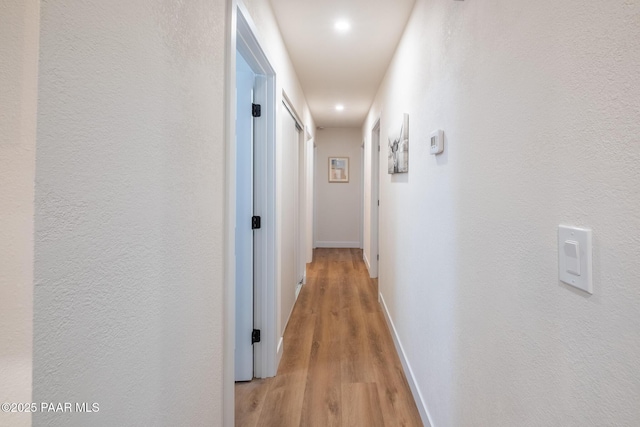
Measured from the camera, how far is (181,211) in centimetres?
89

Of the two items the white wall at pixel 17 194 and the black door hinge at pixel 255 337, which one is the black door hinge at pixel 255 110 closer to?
the black door hinge at pixel 255 337

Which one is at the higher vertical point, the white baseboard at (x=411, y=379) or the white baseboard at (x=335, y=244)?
the white baseboard at (x=335, y=244)

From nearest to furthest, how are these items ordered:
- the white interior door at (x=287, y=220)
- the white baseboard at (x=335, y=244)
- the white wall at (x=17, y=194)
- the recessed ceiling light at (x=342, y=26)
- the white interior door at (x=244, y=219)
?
the white wall at (x=17, y=194) < the white interior door at (x=244, y=219) < the recessed ceiling light at (x=342, y=26) < the white interior door at (x=287, y=220) < the white baseboard at (x=335, y=244)

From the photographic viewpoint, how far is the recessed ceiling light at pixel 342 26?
2.20 m

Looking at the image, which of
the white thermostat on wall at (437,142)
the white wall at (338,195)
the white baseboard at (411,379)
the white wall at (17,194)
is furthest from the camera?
the white wall at (338,195)

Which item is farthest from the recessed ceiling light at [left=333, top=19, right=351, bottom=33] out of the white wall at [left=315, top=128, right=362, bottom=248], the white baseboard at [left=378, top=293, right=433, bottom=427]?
the white wall at [left=315, top=128, right=362, bottom=248]

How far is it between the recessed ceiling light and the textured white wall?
139cm

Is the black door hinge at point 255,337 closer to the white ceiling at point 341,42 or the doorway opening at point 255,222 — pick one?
the doorway opening at point 255,222

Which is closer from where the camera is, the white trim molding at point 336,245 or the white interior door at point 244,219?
the white interior door at point 244,219

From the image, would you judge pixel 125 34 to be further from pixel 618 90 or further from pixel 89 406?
pixel 618 90

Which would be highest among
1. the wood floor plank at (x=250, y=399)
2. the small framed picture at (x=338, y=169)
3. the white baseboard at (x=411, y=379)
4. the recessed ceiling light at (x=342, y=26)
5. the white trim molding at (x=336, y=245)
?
the recessed ceiling light at (x=342, y=26)

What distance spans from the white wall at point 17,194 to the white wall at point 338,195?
6026mm

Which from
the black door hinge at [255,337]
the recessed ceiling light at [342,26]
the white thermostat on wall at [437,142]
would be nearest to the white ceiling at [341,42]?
the recessed ceiling light at [342,26]

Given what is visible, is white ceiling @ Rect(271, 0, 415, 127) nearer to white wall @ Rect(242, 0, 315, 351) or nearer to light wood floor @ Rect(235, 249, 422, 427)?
white wall @ Rect(242, 0, 315, 351)
